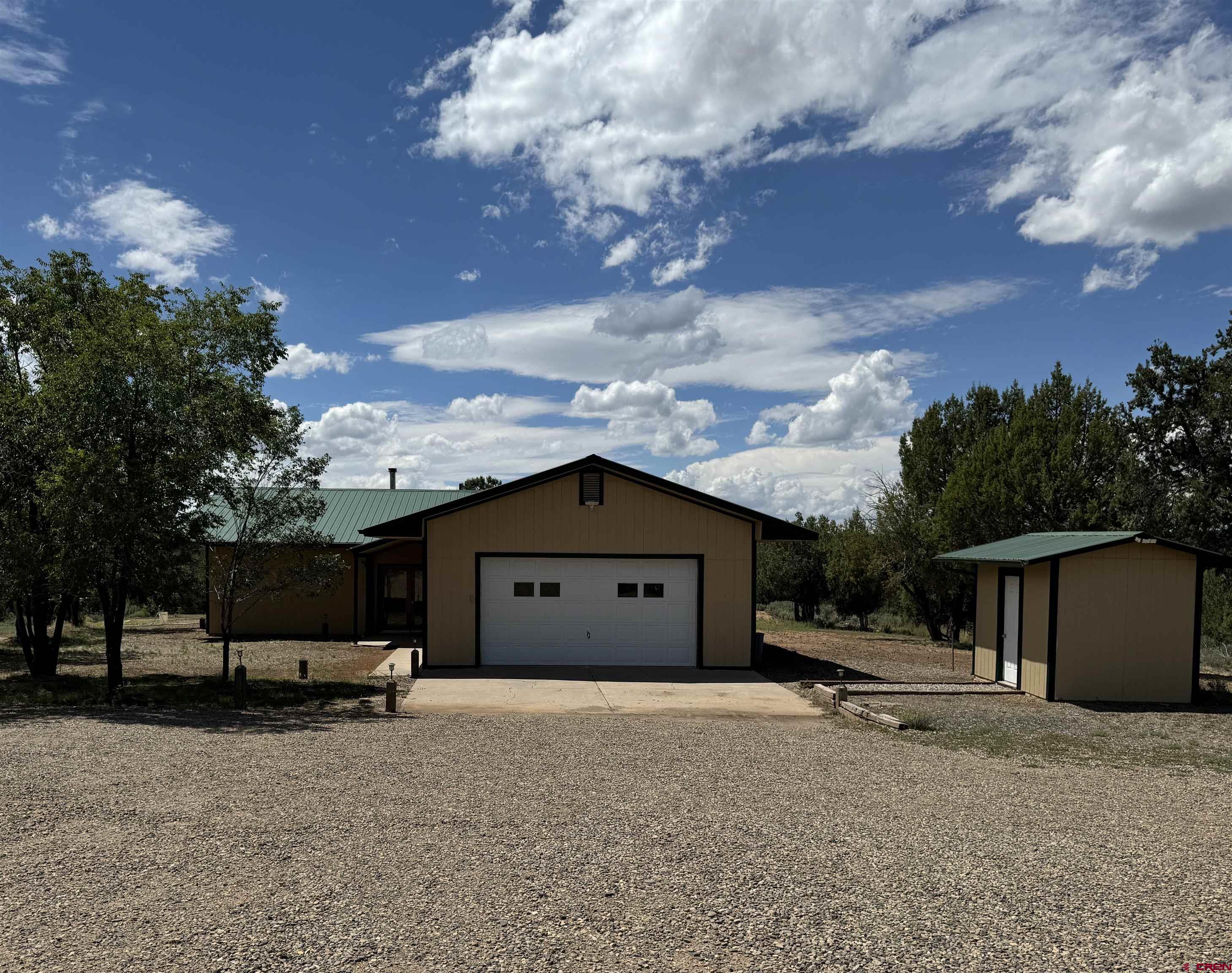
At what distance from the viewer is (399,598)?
88.5ft

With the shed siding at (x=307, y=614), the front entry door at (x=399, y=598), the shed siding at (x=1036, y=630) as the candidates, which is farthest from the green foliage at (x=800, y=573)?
the shed siding at (x=1036, y=630)

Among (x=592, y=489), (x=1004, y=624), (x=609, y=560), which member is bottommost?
(x=1004, y=624)

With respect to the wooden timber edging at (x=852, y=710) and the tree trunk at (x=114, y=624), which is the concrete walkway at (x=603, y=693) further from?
the tree trunk at (x=114, y=624)

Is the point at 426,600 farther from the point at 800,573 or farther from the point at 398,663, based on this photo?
the point at 800,573

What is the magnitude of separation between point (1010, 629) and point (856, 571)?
1880cm

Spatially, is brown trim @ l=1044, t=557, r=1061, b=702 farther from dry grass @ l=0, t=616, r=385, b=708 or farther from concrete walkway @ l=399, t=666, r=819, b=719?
dry grass @ l=0, t=616, r=385, b=708

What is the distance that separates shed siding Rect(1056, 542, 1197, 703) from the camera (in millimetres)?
15922

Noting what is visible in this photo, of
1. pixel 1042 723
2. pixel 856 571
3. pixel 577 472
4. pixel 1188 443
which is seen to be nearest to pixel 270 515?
pixel 577 472

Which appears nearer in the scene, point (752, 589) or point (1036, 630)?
point (1036, 630)

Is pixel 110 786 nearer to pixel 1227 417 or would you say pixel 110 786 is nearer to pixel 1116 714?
pixel 1116 714

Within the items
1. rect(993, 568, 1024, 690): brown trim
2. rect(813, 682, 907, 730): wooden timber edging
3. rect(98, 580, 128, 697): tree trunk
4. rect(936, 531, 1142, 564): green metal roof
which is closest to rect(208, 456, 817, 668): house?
rect(936, 531, 1142, 564): green metal roof

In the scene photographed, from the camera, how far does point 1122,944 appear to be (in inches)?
207

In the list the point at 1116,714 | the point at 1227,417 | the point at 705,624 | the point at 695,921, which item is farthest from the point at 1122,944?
the point at 1227,417

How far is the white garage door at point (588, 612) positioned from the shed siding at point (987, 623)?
619 cm
